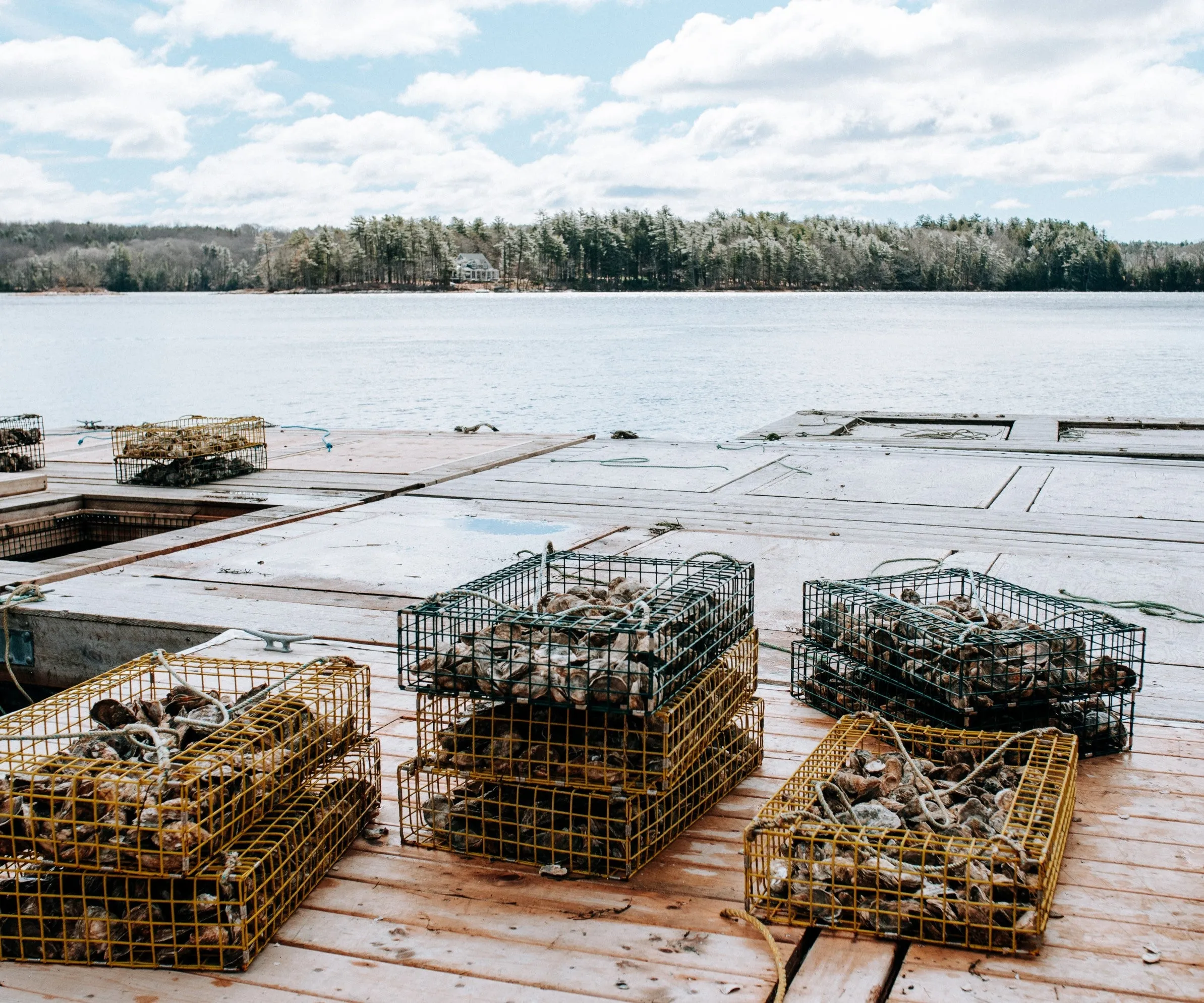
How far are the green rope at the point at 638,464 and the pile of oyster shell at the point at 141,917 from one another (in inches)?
311

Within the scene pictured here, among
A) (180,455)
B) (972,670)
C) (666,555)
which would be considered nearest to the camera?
(972,670)

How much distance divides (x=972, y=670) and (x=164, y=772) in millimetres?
2201

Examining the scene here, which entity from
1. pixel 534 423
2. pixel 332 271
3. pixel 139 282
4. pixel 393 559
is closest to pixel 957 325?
pixel 534 423

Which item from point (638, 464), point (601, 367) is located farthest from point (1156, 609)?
point (601, 367)

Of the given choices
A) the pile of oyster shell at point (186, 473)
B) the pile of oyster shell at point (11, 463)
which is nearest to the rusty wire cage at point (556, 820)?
the pile of oyster shell at point (186, 473)

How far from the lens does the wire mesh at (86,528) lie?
8.64 m

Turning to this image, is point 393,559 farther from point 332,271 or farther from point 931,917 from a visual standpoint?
point 332,271

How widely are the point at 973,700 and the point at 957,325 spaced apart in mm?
77756

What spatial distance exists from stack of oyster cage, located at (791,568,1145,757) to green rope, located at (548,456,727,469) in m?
6.23

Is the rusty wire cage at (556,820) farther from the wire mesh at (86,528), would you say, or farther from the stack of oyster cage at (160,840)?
the wire mesh at (86,528)

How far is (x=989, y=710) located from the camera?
3414 millimetres

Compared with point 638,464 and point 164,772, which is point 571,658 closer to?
point 164,772

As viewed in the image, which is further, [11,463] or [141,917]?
[11,463]

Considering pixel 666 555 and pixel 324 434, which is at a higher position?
pixel 324 434
